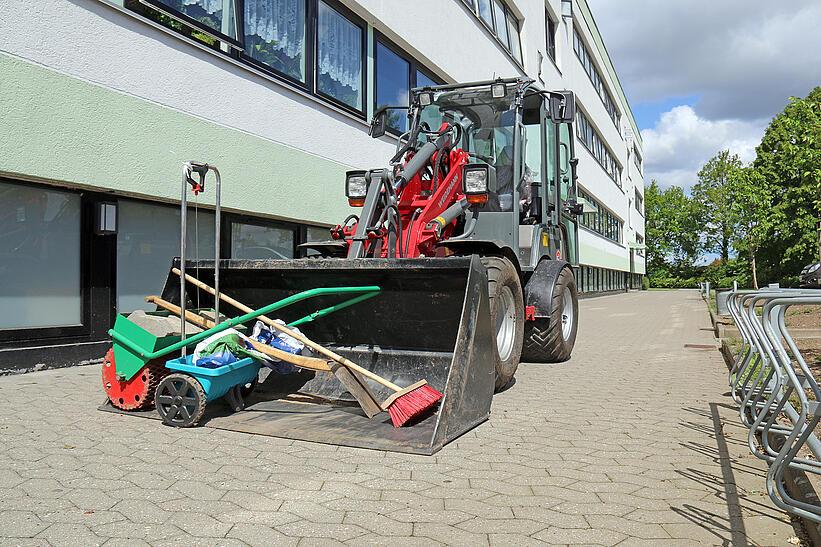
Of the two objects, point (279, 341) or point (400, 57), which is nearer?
point (279, 341)

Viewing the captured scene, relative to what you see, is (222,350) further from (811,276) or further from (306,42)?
(811,276)

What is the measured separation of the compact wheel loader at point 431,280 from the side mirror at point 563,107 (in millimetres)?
23

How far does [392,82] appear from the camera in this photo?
1312cm

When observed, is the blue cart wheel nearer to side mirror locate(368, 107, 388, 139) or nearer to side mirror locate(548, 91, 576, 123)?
side mirror locate(368, 107, 388, 139)

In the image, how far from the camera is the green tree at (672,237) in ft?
244

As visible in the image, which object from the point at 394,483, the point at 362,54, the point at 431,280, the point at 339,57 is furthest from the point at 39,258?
the point at 362,54

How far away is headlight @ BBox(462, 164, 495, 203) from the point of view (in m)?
6.17

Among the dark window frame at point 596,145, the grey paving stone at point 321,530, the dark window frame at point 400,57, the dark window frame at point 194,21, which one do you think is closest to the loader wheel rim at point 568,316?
the dark window frame at point 400,57

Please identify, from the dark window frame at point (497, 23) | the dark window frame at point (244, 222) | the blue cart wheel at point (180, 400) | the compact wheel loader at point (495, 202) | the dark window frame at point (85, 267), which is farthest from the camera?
the dark window frame at point (497, 23)

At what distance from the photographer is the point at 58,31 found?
262 inches

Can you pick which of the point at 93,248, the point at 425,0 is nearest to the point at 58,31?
the point at 93,248

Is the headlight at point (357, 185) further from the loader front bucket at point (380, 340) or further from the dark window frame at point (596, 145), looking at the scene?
the dark window frame at point (596, 145)

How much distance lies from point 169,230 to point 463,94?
3946mm

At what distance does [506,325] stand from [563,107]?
9.15 feet
